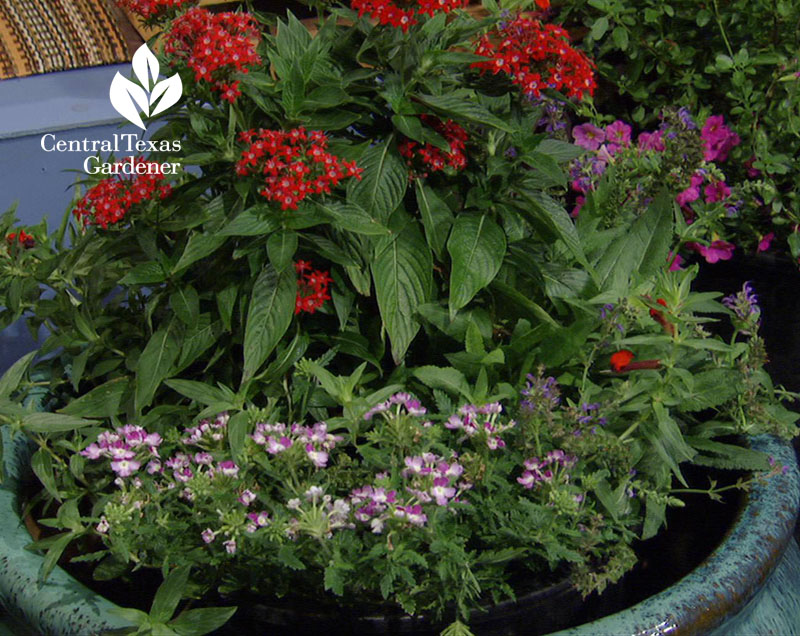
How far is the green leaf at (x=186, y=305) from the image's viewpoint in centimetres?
130

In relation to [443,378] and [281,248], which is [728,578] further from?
[281,248]

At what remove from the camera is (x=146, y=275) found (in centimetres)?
131

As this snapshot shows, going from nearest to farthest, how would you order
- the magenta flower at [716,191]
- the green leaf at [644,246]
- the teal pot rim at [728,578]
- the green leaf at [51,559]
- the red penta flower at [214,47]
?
the teal pot rim at [728,578], the green leaf at [51,559], the red penta flower at [214,47], the green leaf at [644,246], the magenta flower at [716,191]

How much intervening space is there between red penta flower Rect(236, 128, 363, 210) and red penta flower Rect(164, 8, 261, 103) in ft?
0.28

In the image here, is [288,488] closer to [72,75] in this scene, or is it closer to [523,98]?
[523,98]

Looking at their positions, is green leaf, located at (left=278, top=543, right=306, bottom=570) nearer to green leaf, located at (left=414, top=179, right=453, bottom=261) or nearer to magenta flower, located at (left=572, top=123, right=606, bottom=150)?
green leaf, located at (left=414, top=179, right=453, bottom=261)

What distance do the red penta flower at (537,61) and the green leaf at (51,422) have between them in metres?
0.71

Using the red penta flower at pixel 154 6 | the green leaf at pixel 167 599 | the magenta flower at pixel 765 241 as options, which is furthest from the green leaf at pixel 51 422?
the magenta flower at pixel 765 241

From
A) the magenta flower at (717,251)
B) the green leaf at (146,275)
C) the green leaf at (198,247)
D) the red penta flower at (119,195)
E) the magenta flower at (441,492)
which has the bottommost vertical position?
the magenta flower at (717,251)

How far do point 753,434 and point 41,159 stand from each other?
1.51 meters

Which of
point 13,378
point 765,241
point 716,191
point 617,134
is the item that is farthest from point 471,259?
point 765,241

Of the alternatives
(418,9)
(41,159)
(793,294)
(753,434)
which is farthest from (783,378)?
(41,159)

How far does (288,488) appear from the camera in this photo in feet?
3.80

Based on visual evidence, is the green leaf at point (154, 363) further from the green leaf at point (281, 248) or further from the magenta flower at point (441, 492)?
A: the magenta flower at point (441, 492)
